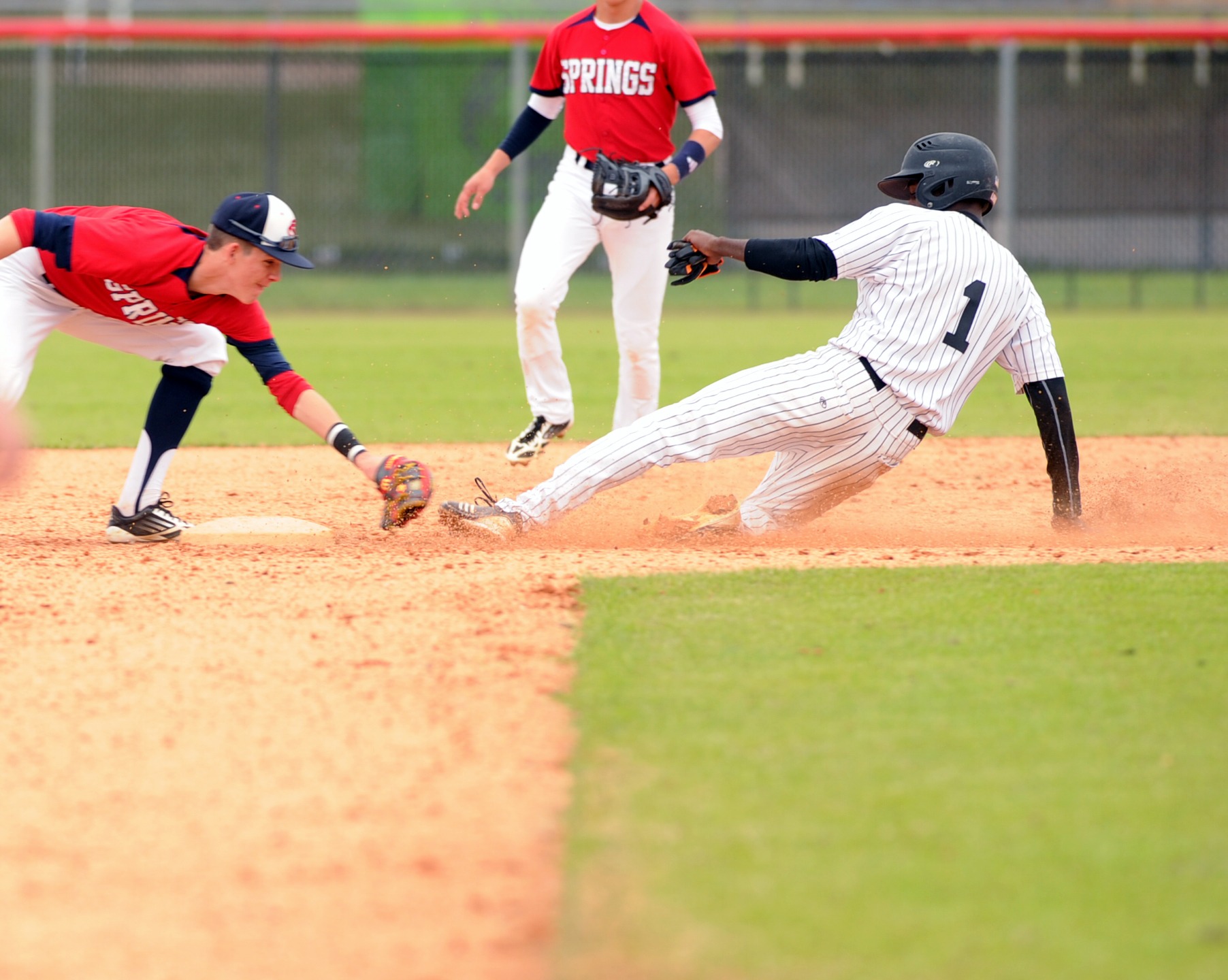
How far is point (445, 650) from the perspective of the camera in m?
3.43

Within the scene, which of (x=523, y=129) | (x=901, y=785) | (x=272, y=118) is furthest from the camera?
(x=272, y=118)

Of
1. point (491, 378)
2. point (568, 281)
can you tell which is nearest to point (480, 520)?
point (568, 281)

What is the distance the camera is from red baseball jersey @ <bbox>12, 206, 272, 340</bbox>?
428 cm

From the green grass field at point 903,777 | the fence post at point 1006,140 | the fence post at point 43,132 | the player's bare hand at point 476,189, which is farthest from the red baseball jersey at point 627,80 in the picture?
the fence post at point 43,132

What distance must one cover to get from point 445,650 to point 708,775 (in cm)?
103

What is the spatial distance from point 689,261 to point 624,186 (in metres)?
1.01

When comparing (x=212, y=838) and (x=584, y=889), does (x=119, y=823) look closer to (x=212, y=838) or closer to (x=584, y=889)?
(x=212, y=838)

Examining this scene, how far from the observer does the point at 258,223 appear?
14.1ft

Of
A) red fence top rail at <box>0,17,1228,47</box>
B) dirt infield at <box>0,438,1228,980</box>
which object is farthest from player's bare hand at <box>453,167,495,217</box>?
red fence top rail at <box>0,17,1228,47</box>

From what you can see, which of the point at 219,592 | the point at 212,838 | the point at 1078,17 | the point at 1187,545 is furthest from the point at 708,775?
the point at 1078,17

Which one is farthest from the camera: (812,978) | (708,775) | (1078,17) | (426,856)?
(1078,17)

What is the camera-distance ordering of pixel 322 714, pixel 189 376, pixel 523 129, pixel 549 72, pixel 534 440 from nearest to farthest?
pixel 322 714
pixel 189 376
pixel 534 440
pixel 549 72
pixel 523 129

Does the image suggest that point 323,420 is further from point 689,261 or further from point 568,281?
point 568,281

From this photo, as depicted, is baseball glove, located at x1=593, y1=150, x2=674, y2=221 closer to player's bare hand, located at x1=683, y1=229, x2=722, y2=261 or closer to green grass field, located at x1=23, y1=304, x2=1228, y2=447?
player's bare hand, located at x1=683, y1=229, x2=722, y2=261
